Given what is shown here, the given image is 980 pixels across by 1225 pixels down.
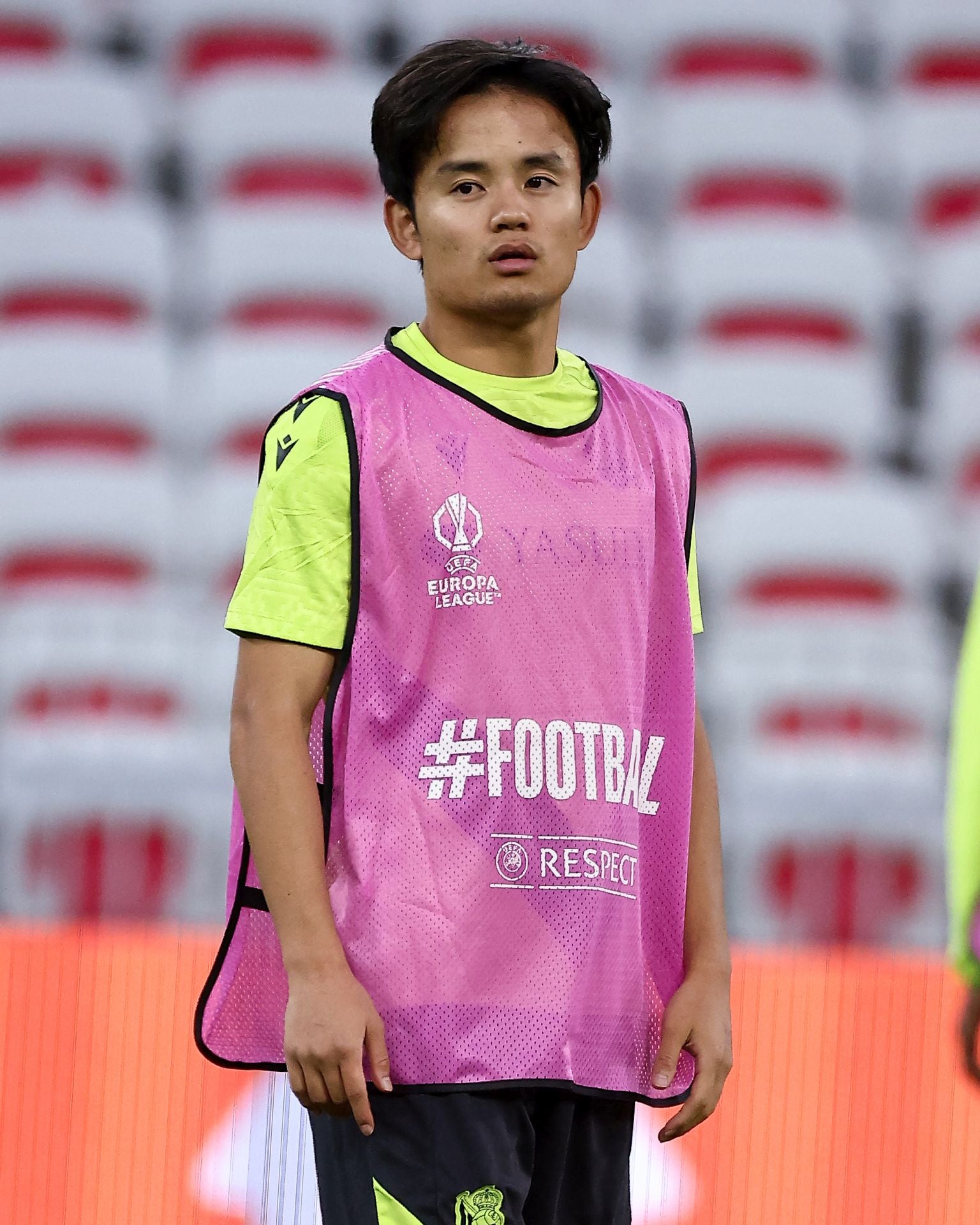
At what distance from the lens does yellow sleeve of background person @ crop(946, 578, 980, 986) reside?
1.11 metres

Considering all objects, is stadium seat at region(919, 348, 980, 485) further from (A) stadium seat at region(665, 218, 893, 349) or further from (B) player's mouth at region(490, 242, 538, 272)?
(B) player's mouth at region(490, 242, 538, 272)

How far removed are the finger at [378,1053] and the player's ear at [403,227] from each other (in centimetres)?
72

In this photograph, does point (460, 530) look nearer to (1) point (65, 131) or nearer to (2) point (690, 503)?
(2) point (690, 503)

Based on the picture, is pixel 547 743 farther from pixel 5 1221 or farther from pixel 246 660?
pixel 5 1221

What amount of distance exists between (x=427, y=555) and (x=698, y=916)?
45 cm

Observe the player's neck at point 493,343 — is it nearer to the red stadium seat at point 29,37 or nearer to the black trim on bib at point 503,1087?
the black trim on bib at point 503,1087

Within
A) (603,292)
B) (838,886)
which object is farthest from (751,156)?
(838,886)

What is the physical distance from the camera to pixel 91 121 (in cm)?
548

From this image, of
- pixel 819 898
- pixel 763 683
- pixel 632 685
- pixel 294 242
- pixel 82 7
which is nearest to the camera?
pixel 632 685

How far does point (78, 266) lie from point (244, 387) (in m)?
0.73

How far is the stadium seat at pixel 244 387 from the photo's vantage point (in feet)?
15.8

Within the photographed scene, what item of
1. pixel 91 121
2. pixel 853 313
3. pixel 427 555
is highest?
pixel 91 121

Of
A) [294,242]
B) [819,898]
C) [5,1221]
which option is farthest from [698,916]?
[294,242]

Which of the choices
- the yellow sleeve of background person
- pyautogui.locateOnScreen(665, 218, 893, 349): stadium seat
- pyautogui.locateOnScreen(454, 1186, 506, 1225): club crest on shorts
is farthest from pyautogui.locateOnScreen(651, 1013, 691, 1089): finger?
pyautogui.locateOnScreen(665, 218, 893, 349): stadium seat
